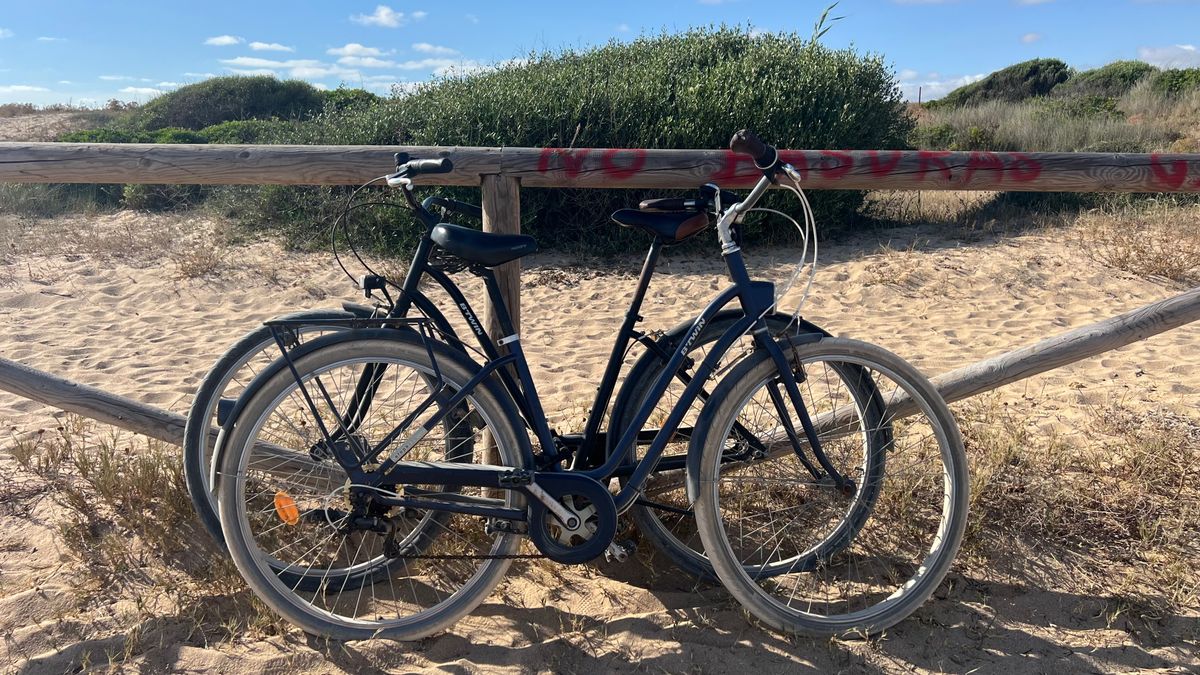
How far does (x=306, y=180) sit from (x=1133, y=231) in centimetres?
811

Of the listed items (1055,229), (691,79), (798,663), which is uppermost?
(691,79)

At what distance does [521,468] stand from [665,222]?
861 millimetres

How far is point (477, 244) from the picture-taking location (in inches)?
91.8

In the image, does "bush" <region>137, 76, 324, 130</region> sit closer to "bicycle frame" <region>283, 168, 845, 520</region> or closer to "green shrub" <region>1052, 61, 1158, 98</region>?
"bicycle frame" <region>283, 168, 845, 520</region>

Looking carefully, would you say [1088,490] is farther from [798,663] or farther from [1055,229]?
[1055,229]

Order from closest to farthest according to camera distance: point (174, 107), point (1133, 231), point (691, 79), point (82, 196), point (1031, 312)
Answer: point (1031, 312)
point (1133, 231)
point (691, 79)
point (82, 196)
point (174, 107)

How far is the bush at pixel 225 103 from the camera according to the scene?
739 inches

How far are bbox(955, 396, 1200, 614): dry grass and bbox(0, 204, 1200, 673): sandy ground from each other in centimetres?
13

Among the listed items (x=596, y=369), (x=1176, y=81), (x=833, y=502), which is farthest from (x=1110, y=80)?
(x=833, y=502)

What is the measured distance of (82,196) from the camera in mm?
11844

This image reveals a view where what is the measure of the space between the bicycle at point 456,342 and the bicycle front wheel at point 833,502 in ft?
0.69

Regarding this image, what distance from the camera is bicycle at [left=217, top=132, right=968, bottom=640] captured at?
7.66 ft

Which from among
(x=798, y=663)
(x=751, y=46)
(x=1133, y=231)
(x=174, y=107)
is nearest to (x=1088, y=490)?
(x=798, y=663)

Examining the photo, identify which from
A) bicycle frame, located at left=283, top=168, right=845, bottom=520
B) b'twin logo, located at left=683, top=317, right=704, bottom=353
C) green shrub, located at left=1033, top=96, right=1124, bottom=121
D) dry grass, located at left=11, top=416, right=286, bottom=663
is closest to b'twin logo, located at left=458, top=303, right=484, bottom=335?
bicycle frame, located at left=283, top=168, right=845, bottom=520
